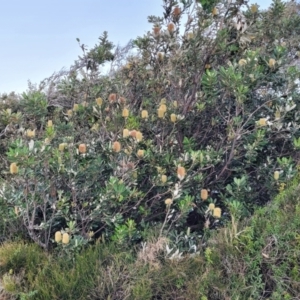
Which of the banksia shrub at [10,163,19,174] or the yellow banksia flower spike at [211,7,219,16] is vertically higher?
the yellow banksia flower spike at [211,7,219,16]

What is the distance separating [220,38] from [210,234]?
2091 millimetres

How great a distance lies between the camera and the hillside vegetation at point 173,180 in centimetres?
272

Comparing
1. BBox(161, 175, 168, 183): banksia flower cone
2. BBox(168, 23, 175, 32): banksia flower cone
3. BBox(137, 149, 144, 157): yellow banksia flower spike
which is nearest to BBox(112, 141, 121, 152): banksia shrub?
BBox(137, 149, 144, 157): yellow banksia flower spike

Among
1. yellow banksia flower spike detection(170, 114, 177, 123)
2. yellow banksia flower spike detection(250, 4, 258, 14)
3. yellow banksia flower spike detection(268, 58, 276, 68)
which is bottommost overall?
yellow banksia flower spike detection(170, 114, 177, 123)

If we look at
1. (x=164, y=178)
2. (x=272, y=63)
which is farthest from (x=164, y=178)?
(x=272, y=63)

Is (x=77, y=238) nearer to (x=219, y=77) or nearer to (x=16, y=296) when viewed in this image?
(x=16, y=296)

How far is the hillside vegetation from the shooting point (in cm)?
272

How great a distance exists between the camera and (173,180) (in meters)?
3.43

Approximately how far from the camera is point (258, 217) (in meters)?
3.05

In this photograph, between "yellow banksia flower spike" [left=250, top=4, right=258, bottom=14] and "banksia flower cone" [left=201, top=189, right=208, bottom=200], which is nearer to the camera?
"banksia flower cone" [left=201, top=189, right=208, bottom=200]

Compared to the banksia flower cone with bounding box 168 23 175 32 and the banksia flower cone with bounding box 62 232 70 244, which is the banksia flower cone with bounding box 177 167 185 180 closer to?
the banksia flower cone with bounding box 62 232 70 244

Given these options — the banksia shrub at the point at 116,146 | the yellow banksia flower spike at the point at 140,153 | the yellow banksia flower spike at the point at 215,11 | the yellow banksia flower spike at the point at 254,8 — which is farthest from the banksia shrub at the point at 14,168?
the yellow banksia flower spike at the point at 254,8

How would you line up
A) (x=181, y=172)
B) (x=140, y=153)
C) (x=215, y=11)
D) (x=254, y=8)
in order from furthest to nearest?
(x=215, y=11) → (x=254, y=8) → (x=140, y=153) → (x=181, y=172)

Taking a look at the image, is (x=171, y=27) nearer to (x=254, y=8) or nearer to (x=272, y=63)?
(x=254, y=8)
